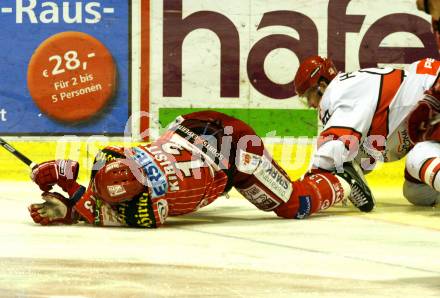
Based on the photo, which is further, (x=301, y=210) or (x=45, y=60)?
(x=45, y=60)

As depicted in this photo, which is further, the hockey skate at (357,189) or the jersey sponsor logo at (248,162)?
the hockey skate at (357,189)

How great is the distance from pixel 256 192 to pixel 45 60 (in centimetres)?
264

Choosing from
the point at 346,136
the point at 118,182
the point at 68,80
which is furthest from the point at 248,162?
the point at 68,80

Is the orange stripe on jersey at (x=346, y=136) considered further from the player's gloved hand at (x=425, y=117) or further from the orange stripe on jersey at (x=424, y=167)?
the player's gloved hand at (x=425, y=117)

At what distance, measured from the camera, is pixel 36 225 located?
15.8ft

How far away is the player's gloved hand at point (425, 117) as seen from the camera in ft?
11.6

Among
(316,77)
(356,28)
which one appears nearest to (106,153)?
(316,77)

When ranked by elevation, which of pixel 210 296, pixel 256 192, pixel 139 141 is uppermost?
pixel 210 296

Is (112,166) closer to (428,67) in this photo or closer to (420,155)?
(420,155)

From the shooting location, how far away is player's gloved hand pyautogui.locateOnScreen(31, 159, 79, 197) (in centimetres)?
470

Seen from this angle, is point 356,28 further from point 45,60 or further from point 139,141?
point 45,60

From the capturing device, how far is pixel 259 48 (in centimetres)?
716

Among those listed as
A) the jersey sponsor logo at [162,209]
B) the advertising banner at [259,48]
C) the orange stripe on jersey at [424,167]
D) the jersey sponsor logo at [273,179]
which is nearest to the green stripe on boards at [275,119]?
the advertising banner at [259,48]

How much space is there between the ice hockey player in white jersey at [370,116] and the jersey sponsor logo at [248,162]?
0.69 meters
